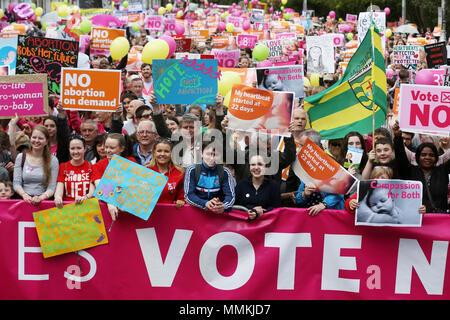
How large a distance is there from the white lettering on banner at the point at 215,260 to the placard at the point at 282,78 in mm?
3409

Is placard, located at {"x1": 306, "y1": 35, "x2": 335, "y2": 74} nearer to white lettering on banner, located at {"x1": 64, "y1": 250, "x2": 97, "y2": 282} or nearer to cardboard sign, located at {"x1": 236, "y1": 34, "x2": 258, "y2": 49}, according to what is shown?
cardboard sign, located at {"x1": 236, "y1": 34, "x2": 258, "y2": 49}

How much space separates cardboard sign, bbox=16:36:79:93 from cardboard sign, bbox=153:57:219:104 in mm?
1595

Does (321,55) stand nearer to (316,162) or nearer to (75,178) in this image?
(316,162)

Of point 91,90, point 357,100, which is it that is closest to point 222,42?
point 91,90

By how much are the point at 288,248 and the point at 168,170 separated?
125 cm

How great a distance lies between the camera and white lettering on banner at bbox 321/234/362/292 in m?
5.71

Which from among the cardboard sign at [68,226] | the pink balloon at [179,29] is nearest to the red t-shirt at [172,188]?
the cardboard sign at [68,226]

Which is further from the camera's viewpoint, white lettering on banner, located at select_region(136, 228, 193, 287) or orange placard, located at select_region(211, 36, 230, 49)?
orange placard, located at select_region(211, 36, 230, 49)

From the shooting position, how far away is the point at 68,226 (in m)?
5.68

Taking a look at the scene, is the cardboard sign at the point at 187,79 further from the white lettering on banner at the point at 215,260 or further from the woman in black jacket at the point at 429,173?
the white lettering on banner at the point at 215,260

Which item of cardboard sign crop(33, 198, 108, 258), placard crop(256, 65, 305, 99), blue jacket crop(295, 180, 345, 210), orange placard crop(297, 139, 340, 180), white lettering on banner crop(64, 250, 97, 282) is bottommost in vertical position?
white lettering on banner crop(64, 250, 97, 282)

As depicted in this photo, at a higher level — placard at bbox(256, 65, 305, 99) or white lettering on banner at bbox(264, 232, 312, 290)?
placard at bbox(256, 65, 305, 99)

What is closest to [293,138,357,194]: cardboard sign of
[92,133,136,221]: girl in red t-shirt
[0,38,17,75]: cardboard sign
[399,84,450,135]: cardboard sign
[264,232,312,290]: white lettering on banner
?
[264,232,312,290]: white lettering on banner
